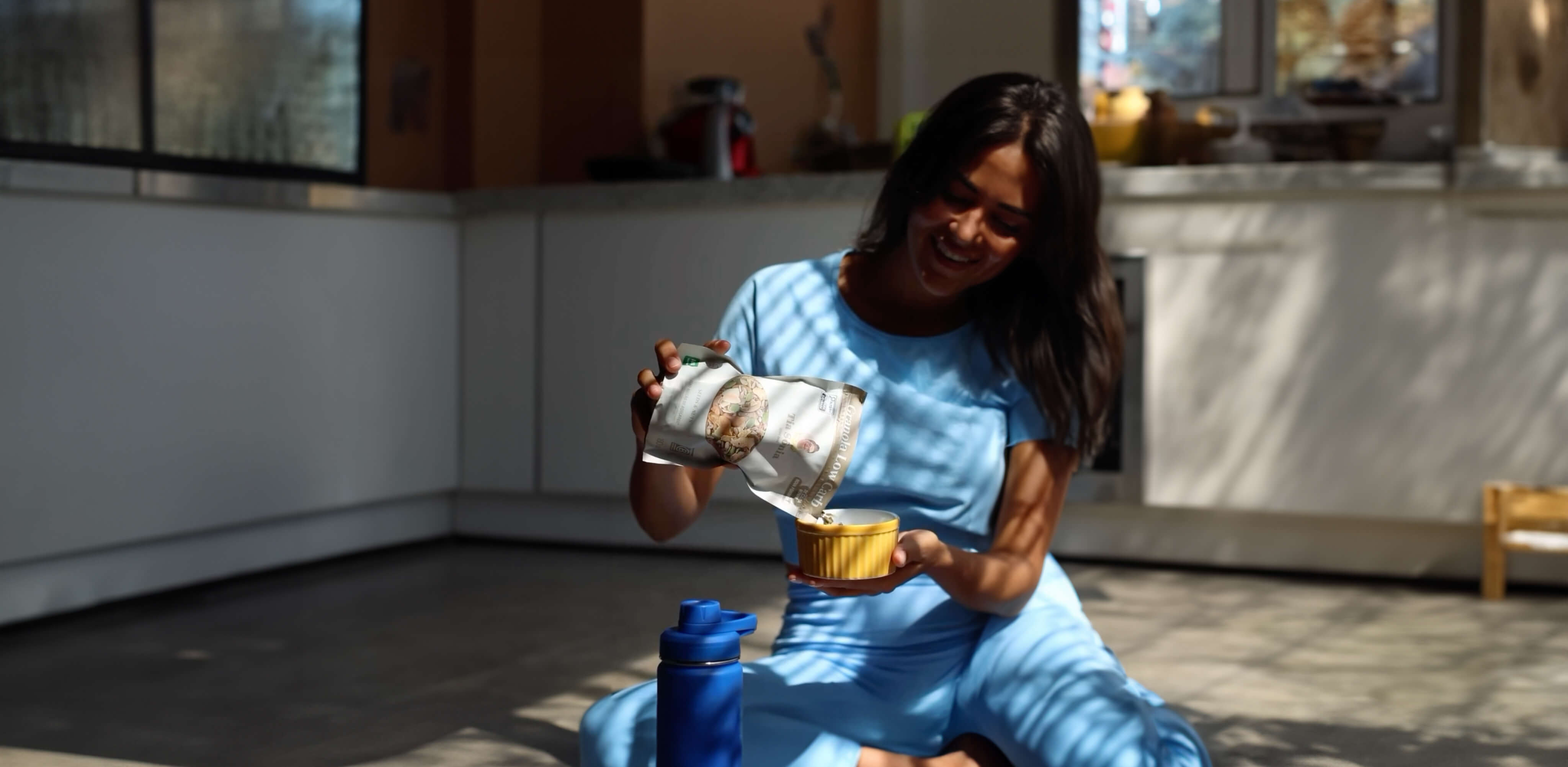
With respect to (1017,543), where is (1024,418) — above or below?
above

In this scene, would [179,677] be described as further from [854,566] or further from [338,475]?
[854,566]

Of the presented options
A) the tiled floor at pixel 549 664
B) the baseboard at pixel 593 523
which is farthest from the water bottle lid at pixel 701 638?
the baseboard at pixel 593 523

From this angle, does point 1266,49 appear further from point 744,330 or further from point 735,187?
point 744,330

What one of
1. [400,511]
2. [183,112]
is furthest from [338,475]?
[183,112]

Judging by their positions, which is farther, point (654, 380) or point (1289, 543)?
point (1289, 543)

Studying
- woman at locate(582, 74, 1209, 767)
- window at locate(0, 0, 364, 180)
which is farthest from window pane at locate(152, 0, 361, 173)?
woman at locate(582, 74, 1209, 767)

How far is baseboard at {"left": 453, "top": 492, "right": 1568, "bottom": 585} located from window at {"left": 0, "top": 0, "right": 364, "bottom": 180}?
95 cm

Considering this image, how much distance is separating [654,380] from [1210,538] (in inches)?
82.5

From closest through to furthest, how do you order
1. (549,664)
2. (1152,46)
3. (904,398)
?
(904,398), (549,664), (1152,46)

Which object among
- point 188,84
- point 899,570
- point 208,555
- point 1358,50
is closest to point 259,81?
point 188,84

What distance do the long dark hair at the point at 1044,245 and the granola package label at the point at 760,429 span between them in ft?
1.05

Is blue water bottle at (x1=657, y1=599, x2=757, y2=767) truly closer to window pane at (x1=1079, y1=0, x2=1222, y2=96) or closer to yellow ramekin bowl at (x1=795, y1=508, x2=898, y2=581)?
yellow ramekin bowl at (x1=795, y1=508, x2=898, y2=581)

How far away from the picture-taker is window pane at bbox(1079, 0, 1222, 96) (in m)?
3.89

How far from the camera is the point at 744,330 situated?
158 centimetres
